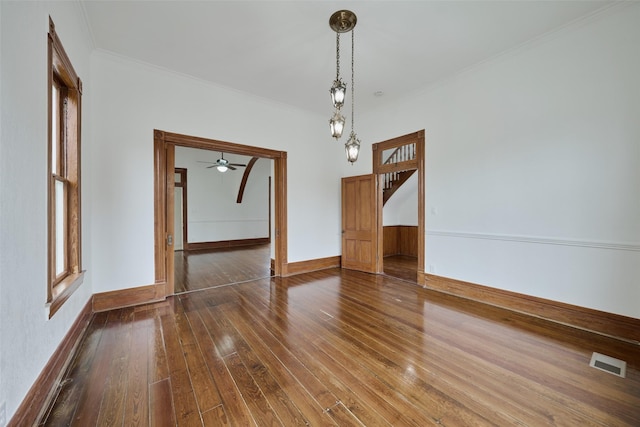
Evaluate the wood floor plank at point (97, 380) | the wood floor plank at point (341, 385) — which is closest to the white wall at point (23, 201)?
the wood floor plank at point (97, 380)

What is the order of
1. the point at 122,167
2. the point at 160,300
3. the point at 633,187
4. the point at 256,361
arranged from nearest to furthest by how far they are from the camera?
1. the point at 256,361
2. the point at 633,187
3. the point at 122,167
4. the point at 160,300

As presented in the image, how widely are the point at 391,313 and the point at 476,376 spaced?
4.12ft

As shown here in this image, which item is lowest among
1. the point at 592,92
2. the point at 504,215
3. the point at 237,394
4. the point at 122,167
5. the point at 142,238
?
the point at 237,394

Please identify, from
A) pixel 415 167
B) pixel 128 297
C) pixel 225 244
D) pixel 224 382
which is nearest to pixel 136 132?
pixel 128 297

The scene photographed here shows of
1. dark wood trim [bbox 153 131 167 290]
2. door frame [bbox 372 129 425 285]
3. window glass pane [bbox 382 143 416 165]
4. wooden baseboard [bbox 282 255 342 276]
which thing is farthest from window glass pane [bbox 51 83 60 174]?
window glass pane [bbox 382 143 416 165]

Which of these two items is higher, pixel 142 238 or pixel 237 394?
pixel 142 238

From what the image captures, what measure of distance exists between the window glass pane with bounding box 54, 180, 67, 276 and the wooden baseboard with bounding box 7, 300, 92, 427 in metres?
0.62

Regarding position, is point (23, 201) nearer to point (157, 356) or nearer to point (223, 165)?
point (157, 356)

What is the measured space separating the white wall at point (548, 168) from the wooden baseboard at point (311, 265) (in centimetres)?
219

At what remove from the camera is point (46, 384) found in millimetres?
1715

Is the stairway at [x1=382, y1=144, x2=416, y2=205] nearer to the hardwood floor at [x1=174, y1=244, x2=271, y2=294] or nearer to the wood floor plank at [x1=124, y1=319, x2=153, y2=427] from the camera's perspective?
the hardwood floor at [x1=174, y1=244, x2=271, y2=294]

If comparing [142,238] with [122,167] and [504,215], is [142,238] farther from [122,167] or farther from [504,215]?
[504,215]

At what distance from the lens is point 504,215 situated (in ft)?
11.3

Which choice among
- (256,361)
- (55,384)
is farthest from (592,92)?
(55,384)
